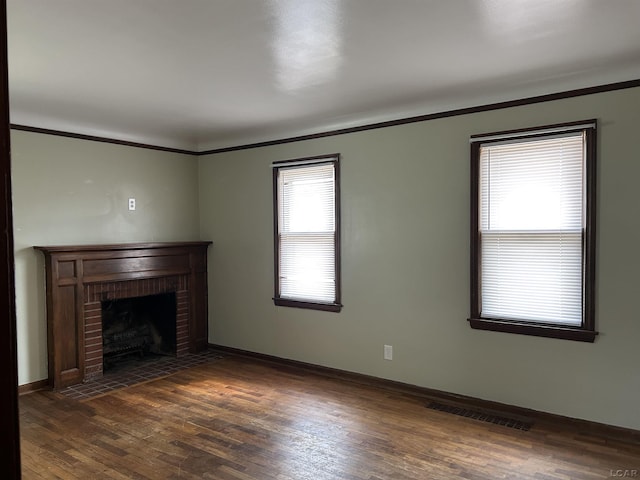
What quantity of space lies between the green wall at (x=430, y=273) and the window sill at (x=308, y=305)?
63 millimetres

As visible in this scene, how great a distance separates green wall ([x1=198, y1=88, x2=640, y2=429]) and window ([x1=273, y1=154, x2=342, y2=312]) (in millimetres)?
101

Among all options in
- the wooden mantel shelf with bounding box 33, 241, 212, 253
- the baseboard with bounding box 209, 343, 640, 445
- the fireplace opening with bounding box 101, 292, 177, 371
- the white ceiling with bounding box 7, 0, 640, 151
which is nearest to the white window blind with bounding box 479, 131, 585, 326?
the white ceiling with bounding box 7, 0, 640, 151

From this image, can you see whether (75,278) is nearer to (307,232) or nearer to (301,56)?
(307,232)

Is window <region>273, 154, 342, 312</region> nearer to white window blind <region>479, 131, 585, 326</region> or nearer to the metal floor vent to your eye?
the metal floor vent

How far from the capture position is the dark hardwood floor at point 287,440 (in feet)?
9.07

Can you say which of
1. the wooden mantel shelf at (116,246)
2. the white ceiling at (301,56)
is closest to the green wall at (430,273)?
the white ceiling at (301,56)

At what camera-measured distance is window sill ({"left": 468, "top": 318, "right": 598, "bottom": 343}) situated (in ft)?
10.6

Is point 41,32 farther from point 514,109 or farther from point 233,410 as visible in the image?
point 514,109

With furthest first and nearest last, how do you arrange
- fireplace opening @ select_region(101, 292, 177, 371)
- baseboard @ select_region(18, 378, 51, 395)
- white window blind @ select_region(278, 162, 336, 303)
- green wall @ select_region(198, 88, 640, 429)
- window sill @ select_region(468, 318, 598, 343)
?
fireplace opening @ select_region(101, 292, 177, 371)
white window blind @ select_region(278, 162, 336, 303)
baseboard @ select_region(18, 378, 51, 395)
window sill @ select_region(468, 318, 598, 343)
green wall @ select_region(198, 88, 640, 429)

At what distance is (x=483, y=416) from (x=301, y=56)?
2823 mm

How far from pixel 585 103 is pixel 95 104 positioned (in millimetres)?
3642

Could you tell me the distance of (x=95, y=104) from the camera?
3.82m

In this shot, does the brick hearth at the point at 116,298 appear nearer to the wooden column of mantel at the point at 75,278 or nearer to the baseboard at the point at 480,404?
the wooden column of mantel at the point at 75,278

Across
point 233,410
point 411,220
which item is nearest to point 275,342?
point 233,410
